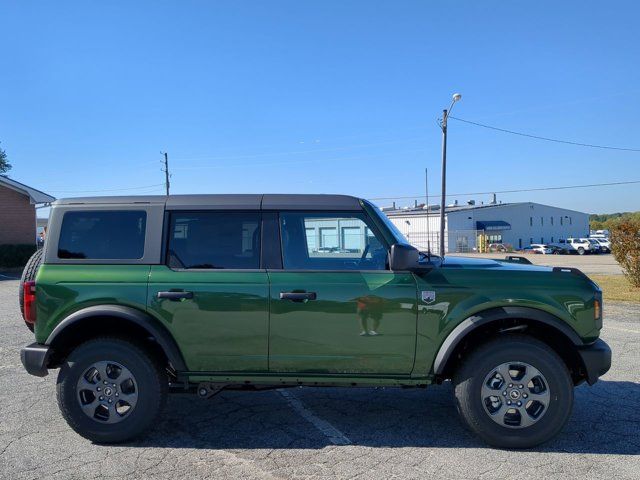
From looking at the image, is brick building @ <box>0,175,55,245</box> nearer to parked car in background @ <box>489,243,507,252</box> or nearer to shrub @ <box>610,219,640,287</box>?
shrub @ <box>610,219,640,287</box>

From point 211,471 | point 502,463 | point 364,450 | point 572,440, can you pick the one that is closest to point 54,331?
point 211,471

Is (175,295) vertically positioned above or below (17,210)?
below

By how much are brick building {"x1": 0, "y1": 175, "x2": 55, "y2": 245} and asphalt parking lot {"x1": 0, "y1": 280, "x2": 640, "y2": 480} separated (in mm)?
22156

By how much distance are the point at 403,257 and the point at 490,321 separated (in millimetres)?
848

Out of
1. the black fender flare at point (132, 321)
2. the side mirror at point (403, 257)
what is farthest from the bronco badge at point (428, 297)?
the black fender flare at point (132, 321)

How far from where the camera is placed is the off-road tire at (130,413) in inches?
156

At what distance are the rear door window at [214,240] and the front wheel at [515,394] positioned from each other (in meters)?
1.94

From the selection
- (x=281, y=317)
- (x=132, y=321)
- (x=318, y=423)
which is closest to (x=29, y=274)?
(x=132, y=321)

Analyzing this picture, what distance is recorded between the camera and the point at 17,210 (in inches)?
977

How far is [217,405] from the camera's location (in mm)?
4965

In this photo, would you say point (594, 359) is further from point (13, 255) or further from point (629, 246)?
point (13, 255)

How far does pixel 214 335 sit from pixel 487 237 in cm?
6030

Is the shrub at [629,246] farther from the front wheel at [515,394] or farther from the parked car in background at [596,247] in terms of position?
the parked car in background at [596,247]

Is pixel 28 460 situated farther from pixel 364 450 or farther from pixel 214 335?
pixel 364 450
